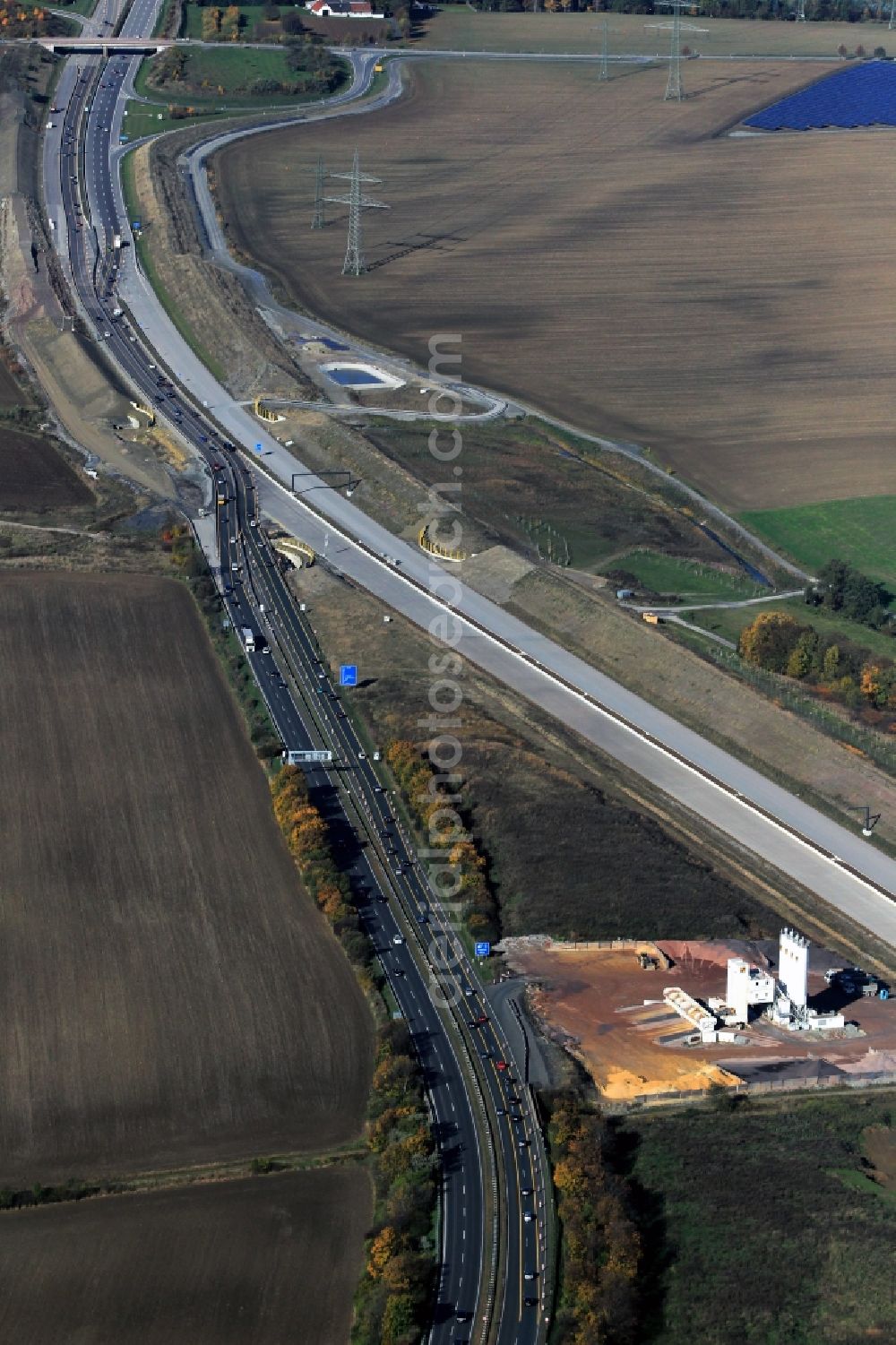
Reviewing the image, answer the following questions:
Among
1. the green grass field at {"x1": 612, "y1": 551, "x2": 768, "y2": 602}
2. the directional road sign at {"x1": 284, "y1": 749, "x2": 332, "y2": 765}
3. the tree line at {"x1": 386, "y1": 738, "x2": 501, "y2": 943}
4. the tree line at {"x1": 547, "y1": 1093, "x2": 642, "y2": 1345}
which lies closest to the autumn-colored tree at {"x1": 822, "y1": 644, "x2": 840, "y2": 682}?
the green grass field at {"x1": 612, "y1": 551, "x2": 768, "y2": 602}

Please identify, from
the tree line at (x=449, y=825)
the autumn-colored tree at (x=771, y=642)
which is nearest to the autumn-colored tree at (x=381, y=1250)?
the tree line at (x=449, y=825)

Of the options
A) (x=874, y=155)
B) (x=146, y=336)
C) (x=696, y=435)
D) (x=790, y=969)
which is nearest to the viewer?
(x=790, y=969)

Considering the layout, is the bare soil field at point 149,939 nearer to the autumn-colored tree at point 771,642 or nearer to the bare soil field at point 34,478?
the bare soil field at point 34,478

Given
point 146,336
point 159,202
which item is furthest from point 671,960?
point 159,202

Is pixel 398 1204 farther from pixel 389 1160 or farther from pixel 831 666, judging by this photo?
pixel 831 666

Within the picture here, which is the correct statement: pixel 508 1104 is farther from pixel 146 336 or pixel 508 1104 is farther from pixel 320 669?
pixel 146 336

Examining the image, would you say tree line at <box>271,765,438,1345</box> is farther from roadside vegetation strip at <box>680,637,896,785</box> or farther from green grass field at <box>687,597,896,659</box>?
green grass field at <box>687,597,896,659</box>
